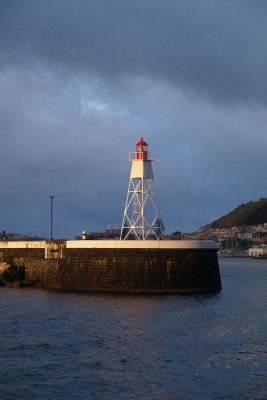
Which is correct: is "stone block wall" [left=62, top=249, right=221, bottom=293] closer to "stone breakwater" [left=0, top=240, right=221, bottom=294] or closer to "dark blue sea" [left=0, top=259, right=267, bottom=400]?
"stone breakwater" [left=0, top=240, right=221, bottom=294]

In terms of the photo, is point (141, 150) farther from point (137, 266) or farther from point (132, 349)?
point (132, 349)

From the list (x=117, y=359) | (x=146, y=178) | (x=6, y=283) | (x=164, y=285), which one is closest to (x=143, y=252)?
(x=164, y=285)

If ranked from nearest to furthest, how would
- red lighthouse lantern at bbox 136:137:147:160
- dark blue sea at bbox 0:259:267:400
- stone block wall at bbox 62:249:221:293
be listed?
1. dark blue sea at bbox 0:259:267:400
2. stone block wall at bbox 62:249:221:293
3. red lighthouse lantern at bbox 136:137:147:160

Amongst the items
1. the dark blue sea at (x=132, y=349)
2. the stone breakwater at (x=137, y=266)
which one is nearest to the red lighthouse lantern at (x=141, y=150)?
the stone breakwater at (x=137, y=266)

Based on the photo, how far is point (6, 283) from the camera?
56.5 metres

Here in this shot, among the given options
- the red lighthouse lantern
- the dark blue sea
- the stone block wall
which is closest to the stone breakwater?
the stone block wall

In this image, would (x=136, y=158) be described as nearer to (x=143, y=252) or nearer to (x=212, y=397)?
(x=143, y=252)

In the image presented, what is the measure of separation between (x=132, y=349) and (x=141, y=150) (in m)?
24.7

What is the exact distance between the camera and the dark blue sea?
2189cm

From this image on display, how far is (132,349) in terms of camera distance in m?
27.8

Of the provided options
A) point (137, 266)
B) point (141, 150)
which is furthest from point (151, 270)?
point (141, 150)

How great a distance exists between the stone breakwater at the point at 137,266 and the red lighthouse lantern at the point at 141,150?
7.17 meters

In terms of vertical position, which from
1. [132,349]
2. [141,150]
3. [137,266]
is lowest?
[132,349]

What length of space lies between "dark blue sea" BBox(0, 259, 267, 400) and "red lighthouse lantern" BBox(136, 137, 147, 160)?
11.7 metres
